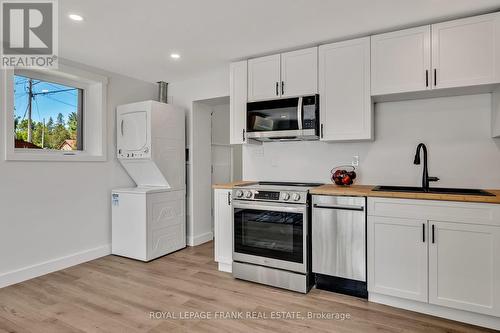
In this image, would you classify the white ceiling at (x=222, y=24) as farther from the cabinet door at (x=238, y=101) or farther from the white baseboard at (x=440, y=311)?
the white baseboard at (x=440, y=311)

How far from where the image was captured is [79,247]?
3541 mm

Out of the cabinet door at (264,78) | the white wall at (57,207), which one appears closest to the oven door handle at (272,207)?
the cabinet door at (264,78)

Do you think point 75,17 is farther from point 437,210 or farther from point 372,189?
point 437,210

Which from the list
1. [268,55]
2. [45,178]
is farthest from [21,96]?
[268,55]

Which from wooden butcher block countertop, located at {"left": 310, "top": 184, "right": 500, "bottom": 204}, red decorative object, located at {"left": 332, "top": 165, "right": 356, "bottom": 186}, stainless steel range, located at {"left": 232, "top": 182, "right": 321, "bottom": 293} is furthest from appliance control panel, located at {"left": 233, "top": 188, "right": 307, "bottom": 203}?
red decorative object, located at {"left": 332, "top": 165, "right": 356, "bottom": 186}

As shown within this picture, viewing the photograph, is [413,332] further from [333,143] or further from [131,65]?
[131,65]

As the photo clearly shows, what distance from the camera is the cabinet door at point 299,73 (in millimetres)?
3016

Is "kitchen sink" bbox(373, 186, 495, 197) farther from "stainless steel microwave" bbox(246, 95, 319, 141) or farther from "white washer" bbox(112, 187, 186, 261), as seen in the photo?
"white washer" bbox(112, 187, 186, 261)

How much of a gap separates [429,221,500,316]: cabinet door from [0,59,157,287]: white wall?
3633mm

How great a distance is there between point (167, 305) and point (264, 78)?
2.44 metres

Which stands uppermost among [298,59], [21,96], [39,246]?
[298,59]

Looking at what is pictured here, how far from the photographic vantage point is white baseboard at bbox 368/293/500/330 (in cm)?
216

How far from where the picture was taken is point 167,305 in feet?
8.27

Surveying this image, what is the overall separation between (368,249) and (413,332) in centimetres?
65
